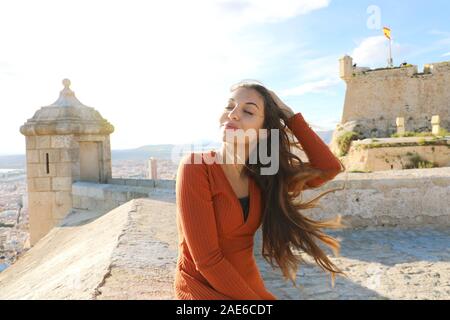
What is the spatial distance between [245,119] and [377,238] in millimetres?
3043

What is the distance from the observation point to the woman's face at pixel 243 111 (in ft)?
6.86

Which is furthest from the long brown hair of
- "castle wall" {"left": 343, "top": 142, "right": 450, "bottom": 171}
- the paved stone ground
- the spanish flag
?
the spanish flag

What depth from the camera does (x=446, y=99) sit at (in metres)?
31.0

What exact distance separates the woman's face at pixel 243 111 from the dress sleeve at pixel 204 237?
31 centimetres

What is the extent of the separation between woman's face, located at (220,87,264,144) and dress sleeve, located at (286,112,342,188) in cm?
32

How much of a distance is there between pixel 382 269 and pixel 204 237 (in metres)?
2.45

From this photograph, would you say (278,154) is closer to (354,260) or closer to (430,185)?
(354,260)

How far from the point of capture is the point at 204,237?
6.16 feet

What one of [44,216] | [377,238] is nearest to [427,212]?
[377,238]

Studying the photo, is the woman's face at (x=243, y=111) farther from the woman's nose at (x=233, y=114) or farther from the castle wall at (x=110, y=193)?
the castle wall at (x=110, y=193)

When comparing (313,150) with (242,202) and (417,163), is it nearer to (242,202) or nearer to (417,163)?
(242,202)

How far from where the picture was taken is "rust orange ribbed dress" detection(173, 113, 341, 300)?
6.14ft

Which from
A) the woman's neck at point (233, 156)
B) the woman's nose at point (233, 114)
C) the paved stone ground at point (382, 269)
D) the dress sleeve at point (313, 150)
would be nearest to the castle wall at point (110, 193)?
the paved stone ground at point (382, 269)

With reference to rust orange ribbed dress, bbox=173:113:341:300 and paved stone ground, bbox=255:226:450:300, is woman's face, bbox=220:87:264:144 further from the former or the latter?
paved stone ground, bbox=255:226:450:300
